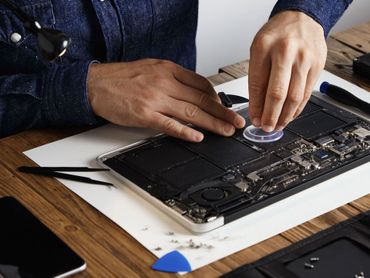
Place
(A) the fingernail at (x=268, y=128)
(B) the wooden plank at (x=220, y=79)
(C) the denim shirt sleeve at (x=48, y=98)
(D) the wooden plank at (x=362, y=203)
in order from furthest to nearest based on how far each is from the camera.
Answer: (B) the wooden plank at (x=220, y=79)
(C) the denim shirt sleeve at (x=48, y=98)
(A) the fingernail at (x=268, y=128)
(D) the wooden plank at (x=362, y=203)

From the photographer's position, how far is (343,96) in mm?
1451

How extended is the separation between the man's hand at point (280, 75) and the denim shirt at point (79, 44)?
0.15 meters

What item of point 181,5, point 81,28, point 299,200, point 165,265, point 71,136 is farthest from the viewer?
point 181,5

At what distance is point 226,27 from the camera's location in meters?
2.60

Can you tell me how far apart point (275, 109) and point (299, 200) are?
0.52 feet

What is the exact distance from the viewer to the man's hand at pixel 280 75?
49.8 inches

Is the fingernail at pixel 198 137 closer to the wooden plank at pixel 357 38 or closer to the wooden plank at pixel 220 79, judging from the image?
the wooden plank at pixel 220 79

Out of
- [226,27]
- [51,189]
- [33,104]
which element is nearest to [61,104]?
[33,104]

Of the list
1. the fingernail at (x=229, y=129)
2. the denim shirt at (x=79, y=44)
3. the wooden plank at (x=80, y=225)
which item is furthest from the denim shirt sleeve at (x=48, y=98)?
the fingernail at (x=229, y=129)

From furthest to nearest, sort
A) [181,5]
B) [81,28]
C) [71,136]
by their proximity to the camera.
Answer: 1. [181,5]
2. [81,28]
3. [71,136]

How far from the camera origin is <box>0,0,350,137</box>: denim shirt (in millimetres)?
1405

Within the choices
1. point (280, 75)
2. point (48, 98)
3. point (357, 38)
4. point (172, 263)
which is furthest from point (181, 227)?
point (357, 38)

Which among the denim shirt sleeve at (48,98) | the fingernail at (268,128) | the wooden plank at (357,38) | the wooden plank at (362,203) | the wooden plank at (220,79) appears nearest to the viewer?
the wooden plank at (362,203)

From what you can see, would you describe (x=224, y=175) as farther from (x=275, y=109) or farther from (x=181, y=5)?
(x=181, y=5)
